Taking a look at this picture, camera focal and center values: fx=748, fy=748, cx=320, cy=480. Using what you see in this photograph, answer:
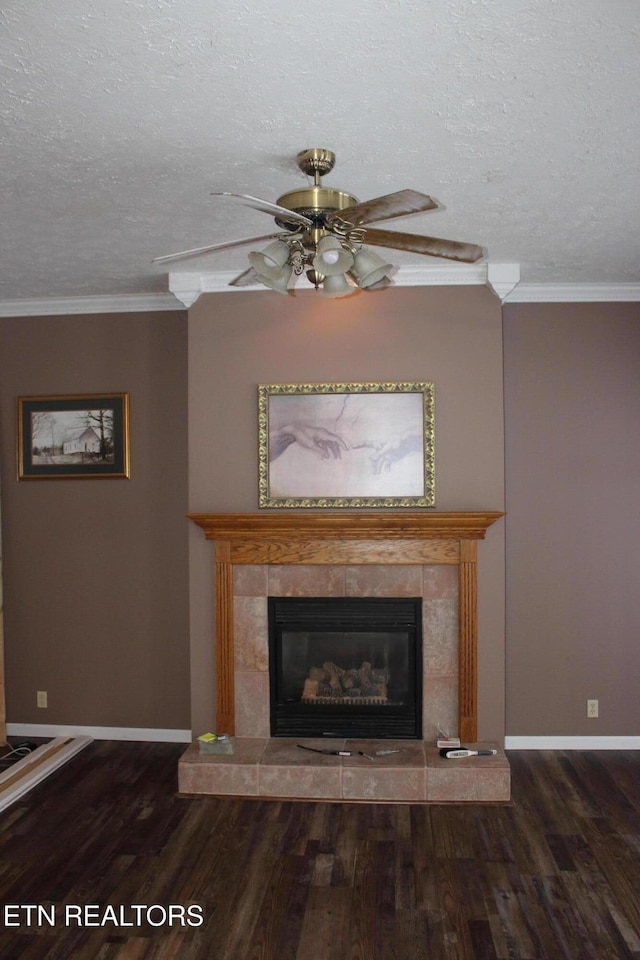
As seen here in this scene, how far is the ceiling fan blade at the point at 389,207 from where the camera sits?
1.89m

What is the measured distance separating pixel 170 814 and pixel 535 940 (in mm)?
1765

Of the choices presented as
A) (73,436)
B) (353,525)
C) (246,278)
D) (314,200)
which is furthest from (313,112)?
(73,436)

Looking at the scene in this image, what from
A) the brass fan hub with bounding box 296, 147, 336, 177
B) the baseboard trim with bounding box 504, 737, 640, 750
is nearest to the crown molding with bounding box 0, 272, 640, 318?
the brass fan hub with bounding box 296, 147, 336, 177

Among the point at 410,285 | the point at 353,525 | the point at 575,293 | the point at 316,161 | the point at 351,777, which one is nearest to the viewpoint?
the point at 316,161

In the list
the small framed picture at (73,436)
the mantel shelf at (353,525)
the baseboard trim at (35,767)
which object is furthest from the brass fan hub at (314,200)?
A: the baseboard trim at (35,767)

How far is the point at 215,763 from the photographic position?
3736 mm

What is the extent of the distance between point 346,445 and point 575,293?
5.34 feet

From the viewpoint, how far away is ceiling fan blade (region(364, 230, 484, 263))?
2.21 metres

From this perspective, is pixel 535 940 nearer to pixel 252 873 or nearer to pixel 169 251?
pixel 252 873

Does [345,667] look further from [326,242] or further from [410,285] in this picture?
[326,242]

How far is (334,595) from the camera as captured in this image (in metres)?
4.03

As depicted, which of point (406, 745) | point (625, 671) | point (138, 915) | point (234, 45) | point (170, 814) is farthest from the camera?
point (625, 671)

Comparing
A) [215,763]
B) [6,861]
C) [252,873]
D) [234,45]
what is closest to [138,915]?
[252,873]

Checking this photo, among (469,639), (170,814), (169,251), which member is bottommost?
(170,814)
